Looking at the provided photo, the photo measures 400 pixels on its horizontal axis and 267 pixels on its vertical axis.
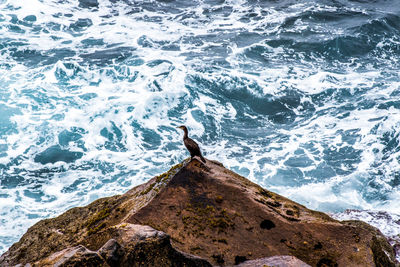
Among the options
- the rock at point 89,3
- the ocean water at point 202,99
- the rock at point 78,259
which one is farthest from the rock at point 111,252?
the rock at point 89,3

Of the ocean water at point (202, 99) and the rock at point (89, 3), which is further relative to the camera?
the rock at point (89, 3)

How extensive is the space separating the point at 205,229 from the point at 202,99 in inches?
713

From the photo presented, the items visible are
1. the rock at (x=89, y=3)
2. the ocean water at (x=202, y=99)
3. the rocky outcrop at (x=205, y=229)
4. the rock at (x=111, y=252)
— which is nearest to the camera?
the rock at (x=111, y=252)

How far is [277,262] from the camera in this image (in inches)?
217

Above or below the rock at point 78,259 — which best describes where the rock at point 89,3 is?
Result: below

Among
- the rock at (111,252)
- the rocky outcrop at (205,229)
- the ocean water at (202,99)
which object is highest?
the rock at (111,252)

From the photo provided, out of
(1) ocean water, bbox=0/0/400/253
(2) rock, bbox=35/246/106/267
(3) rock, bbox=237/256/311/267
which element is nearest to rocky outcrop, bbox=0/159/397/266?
(3) rock, bbox=237/256/311/267

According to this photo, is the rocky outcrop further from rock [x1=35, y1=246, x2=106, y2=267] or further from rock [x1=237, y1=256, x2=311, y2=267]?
rock [x1=35, y1=246, x2=106, y2=267]

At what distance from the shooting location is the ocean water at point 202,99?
677 inches

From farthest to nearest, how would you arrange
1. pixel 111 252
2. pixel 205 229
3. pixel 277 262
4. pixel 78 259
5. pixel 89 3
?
pixel 89 3 → pixel 205 229 → pixel 277 262 → pixel 111 252 → pixel 78 259

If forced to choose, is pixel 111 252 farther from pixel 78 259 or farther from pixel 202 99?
pixel 202 99

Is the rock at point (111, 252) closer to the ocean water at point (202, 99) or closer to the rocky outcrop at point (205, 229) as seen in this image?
the rocky outcrop at point (205, 229)

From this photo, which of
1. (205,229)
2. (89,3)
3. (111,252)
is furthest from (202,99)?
(89,3)

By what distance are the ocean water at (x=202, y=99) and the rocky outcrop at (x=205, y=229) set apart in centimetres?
562
